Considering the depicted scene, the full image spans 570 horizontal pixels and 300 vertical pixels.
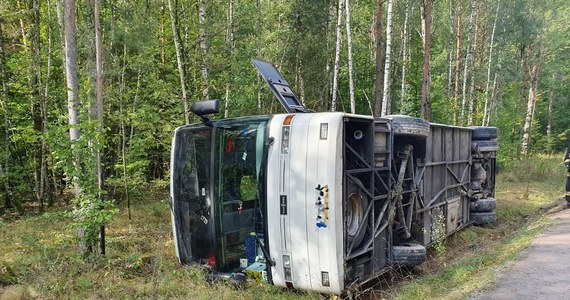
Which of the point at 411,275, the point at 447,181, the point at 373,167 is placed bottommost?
the point at 411,275

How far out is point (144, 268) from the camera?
20.8ft

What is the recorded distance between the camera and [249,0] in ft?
62.6

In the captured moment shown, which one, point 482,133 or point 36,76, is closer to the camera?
point 482,133

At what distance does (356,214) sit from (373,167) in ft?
2.03

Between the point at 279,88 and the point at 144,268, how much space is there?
11.4 ft

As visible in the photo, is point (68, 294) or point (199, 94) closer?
point (68, 294)

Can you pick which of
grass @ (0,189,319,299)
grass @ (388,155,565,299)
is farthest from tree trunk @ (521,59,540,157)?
grass @ (0,189,319,299)

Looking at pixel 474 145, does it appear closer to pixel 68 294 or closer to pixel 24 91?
pixel 68 294

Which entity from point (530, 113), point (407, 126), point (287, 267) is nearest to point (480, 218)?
point (407, 126)

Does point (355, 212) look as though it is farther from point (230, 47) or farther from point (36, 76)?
point (36, 76)

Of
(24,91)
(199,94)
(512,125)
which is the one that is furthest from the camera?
(512,125)

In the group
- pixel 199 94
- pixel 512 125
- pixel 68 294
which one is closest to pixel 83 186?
pixel 68 294

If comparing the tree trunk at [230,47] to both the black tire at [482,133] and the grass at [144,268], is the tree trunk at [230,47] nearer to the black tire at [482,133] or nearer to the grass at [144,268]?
the grass at [144,268]

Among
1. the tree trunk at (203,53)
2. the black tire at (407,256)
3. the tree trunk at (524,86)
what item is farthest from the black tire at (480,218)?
the tree trunk at (524,86)
